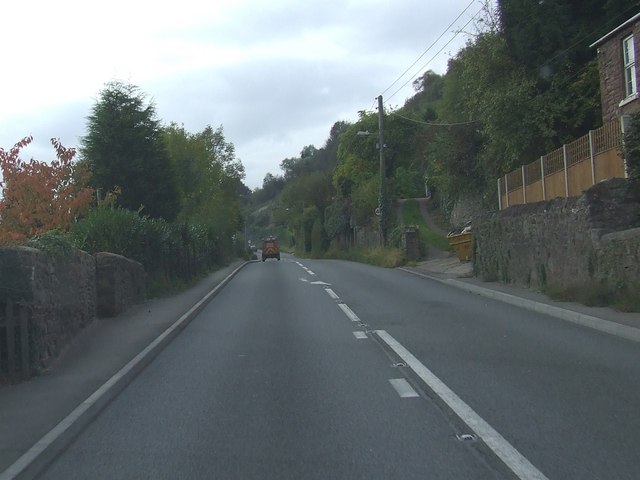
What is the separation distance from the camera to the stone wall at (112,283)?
1472 centimetres

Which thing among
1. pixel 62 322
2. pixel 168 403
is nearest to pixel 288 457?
pixel 168 403

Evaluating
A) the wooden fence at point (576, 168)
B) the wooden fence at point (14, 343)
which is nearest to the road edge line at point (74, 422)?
the wooden fence at point (14, 343)

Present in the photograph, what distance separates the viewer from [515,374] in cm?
880

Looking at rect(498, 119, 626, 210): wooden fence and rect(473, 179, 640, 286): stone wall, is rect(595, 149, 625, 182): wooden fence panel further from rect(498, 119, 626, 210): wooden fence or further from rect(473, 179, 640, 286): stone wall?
rect(473, 179, 640, 286): stone wall

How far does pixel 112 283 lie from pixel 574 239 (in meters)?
10.6

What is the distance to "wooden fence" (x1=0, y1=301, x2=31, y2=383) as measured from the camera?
336 inches

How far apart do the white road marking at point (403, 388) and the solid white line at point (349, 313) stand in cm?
610

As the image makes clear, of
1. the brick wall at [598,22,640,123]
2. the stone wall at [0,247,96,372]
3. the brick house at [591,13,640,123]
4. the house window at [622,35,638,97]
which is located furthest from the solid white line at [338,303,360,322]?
the house window at [622,35,638,97]

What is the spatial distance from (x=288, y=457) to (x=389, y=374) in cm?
351

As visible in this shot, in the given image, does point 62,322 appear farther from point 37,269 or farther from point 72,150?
point 72,150

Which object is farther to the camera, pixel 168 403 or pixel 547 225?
pixel 547 225

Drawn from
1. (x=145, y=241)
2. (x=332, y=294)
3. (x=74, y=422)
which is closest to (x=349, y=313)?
(x=332, y=294)

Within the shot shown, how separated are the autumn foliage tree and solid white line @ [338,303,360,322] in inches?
445

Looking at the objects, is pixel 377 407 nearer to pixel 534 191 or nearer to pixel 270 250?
pixel 534 191
